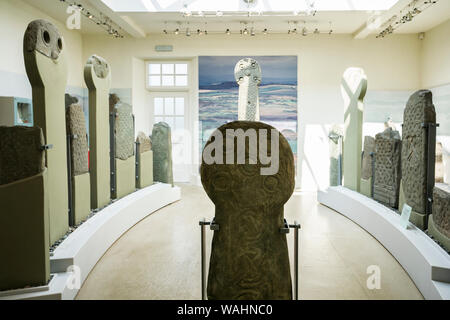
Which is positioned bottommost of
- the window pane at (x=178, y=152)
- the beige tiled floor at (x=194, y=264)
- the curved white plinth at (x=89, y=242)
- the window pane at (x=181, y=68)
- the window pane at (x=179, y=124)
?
the beige tiled floor at (x=194, y=264)

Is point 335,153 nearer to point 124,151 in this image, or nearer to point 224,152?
point 124,151

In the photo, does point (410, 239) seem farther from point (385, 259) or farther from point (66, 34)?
point (66, 34)

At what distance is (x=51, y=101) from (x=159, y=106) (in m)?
5.81

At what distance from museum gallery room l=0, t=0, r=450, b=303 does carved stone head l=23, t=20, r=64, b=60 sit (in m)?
0.02

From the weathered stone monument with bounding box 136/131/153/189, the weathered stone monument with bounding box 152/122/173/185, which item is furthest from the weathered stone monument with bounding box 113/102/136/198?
the weathered stone monument with bounding box 152/122/173/185

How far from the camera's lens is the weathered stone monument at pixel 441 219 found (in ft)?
9.73

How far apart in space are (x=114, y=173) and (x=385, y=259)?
3375 mm

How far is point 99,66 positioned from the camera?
4.45m

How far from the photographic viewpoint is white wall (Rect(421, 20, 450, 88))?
283 inches

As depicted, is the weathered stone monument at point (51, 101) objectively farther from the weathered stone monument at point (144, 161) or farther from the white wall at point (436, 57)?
the white wall at point (436, 57)

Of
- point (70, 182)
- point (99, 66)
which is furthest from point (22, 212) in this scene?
point (99, 66)

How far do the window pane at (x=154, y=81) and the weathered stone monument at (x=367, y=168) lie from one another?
5.17 m

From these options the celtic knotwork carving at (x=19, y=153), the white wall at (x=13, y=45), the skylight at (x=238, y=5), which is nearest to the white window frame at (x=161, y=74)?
the skylight at (x=238, y=5)

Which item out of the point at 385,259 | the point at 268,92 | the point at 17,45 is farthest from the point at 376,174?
the point at 17,45
